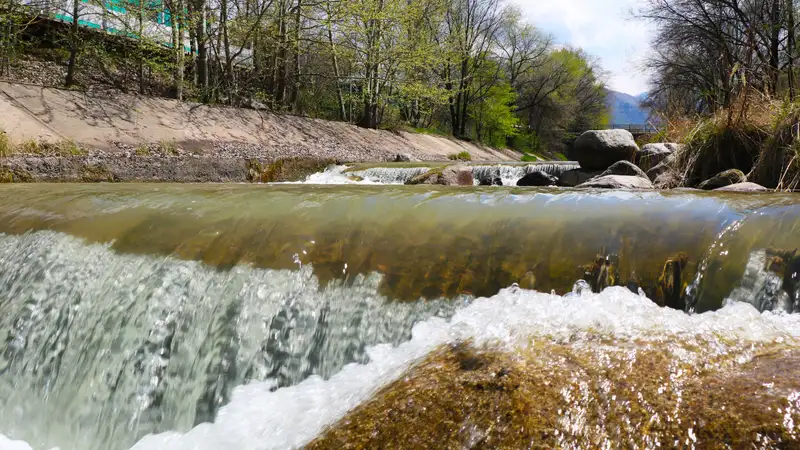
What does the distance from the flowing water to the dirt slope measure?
5.59m

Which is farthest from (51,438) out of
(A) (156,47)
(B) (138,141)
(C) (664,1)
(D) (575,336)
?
(C) (664,1)

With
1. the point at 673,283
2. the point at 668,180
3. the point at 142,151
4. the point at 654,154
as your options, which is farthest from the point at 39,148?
the point at 654,154

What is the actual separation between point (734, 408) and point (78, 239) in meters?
4.28

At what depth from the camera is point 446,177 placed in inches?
339

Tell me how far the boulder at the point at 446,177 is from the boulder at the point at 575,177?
5.72 feet

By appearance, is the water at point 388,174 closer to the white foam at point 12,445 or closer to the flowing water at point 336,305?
the flowing water at point 336,305

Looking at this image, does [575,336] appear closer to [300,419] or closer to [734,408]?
[734,408]

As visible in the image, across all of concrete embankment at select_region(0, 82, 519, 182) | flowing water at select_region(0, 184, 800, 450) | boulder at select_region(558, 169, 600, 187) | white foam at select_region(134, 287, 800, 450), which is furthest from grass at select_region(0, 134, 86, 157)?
boulder at select_region(558, 169, 600, 187)

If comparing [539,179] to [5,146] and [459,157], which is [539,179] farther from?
[459,157]

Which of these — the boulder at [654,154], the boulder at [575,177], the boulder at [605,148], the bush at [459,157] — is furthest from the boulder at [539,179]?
the bush at [459,157]

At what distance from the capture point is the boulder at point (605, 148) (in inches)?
360

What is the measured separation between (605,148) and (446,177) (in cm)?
299

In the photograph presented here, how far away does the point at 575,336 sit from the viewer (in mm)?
2041

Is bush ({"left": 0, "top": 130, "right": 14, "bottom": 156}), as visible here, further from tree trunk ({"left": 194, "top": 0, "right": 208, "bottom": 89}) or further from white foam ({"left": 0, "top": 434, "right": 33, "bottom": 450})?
tree trunk ({"left": 194, "top": 0, "right": 208, "bottom": 89})
